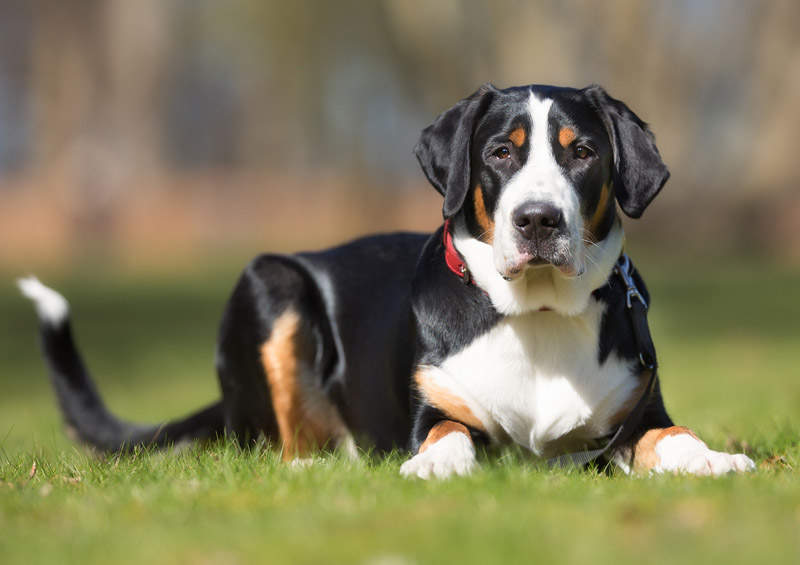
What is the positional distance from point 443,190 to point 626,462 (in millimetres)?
1252

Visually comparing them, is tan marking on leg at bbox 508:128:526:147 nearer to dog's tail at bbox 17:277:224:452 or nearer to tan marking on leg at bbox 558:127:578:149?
tan marking on leg at bbox 558:127:578:149

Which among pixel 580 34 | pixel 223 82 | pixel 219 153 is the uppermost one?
pixel 580 34

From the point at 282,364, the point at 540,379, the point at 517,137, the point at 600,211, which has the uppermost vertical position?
the point at 517,137

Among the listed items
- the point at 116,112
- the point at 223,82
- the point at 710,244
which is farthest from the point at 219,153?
the point at 710,244

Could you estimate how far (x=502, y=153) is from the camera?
13.6 ft

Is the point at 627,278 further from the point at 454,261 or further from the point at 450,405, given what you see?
the point at 450,405

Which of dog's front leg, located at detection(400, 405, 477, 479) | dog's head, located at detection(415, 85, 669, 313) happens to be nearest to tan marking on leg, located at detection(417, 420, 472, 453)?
dog's front leg, located at detection(400, 405, 477, 479)

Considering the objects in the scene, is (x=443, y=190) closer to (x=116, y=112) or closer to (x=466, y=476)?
(x=466, y=476)

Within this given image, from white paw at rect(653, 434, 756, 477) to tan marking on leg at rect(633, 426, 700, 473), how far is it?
29 mm

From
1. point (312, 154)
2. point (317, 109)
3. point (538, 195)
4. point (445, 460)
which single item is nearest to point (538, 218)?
point (538, 195)

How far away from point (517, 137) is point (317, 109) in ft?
94.8

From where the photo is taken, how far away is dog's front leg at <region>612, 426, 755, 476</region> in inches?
150

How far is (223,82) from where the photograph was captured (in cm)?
3497

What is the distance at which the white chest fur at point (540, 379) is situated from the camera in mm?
4117
